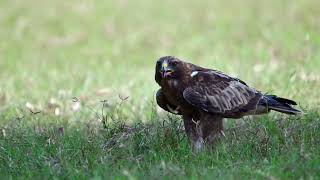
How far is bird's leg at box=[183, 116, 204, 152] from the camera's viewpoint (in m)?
6.62

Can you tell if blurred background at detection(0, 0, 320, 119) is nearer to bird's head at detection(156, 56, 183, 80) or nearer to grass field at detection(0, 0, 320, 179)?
grass field at detection(0, 0, 320, 179)

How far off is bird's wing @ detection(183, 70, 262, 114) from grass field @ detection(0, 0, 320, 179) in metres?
0.27

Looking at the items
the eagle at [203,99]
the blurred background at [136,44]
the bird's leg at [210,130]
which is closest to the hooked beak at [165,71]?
the eagle at [203,99]

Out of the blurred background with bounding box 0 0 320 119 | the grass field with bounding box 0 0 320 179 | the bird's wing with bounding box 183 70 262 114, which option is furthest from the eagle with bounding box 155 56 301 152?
the blurred background with bounding box 0 0 320 119

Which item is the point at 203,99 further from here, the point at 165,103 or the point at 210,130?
the point at 165,103

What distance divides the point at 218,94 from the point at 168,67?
53 centimetres

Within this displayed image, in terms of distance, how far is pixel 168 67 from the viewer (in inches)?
265

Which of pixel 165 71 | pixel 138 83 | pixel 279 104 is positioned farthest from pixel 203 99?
pixel 138 83

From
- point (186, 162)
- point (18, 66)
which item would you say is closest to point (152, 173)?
point (186, 162)

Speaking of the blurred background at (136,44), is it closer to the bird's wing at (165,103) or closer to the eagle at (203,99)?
the bird's wing at (165,103)

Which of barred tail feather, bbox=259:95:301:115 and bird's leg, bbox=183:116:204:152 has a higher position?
barred tail feather, bbox=259:95:301:115

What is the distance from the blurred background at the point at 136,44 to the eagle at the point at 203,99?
8.19ft

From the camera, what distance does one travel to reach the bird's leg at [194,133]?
6.62m

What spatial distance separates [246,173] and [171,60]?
158 centimetres
